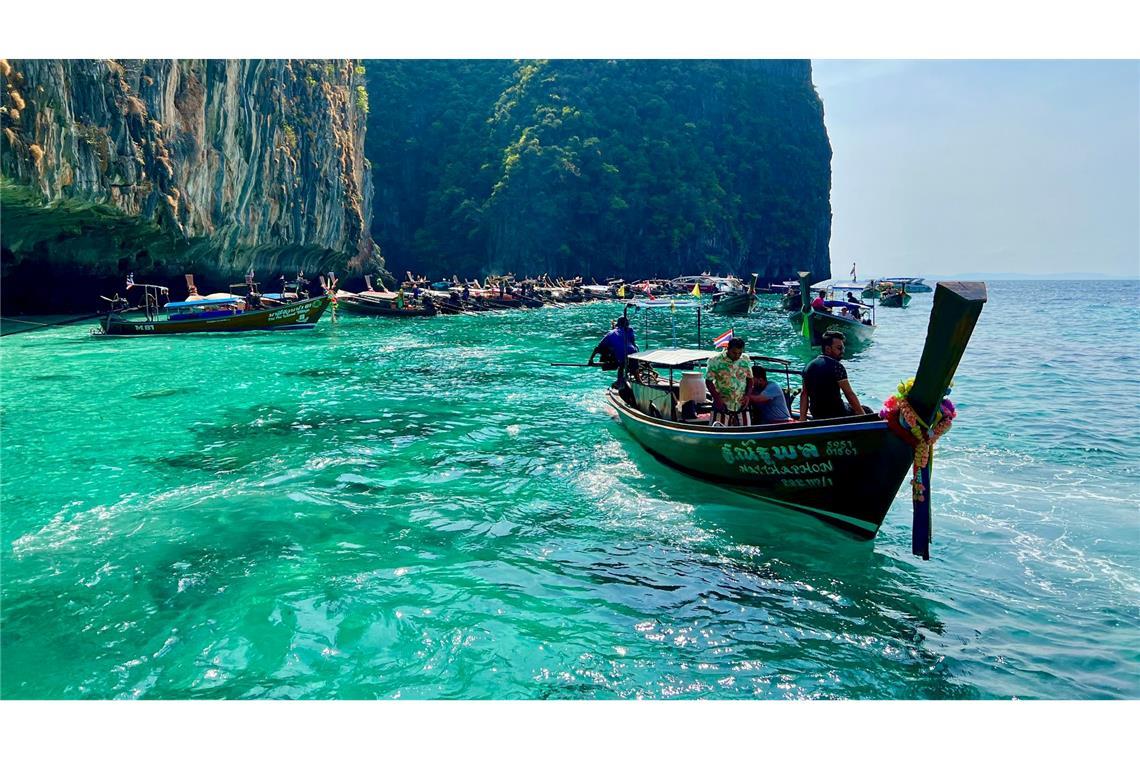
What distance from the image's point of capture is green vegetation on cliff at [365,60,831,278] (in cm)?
9594

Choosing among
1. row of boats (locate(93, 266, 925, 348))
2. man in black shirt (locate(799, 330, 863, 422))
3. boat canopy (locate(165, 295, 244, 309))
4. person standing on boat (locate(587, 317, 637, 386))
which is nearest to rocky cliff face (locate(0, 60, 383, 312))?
row of boats (locate(93, 266, 925, 348))

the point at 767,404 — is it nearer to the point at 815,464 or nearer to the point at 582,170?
the point at 815,464

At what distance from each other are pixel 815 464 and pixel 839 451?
41 centimetres

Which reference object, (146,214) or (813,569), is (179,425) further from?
(146,214)

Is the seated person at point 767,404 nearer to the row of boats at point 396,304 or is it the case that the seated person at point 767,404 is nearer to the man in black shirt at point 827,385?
the man in black shirt at point 827,385

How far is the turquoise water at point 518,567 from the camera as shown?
19.2 ft

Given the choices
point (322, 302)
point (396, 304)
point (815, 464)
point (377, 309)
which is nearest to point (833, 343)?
point (815, 464)

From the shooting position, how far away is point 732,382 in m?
10.1

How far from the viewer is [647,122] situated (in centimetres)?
10512

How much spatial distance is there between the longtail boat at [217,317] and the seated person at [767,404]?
30.6m

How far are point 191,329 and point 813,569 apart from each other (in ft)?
114

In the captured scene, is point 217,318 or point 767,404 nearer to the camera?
point 767,404

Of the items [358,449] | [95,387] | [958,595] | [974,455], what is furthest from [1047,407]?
[95,387]

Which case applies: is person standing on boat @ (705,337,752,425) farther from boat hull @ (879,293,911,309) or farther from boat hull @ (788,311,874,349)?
boat hull @ (879,293,911,309)
